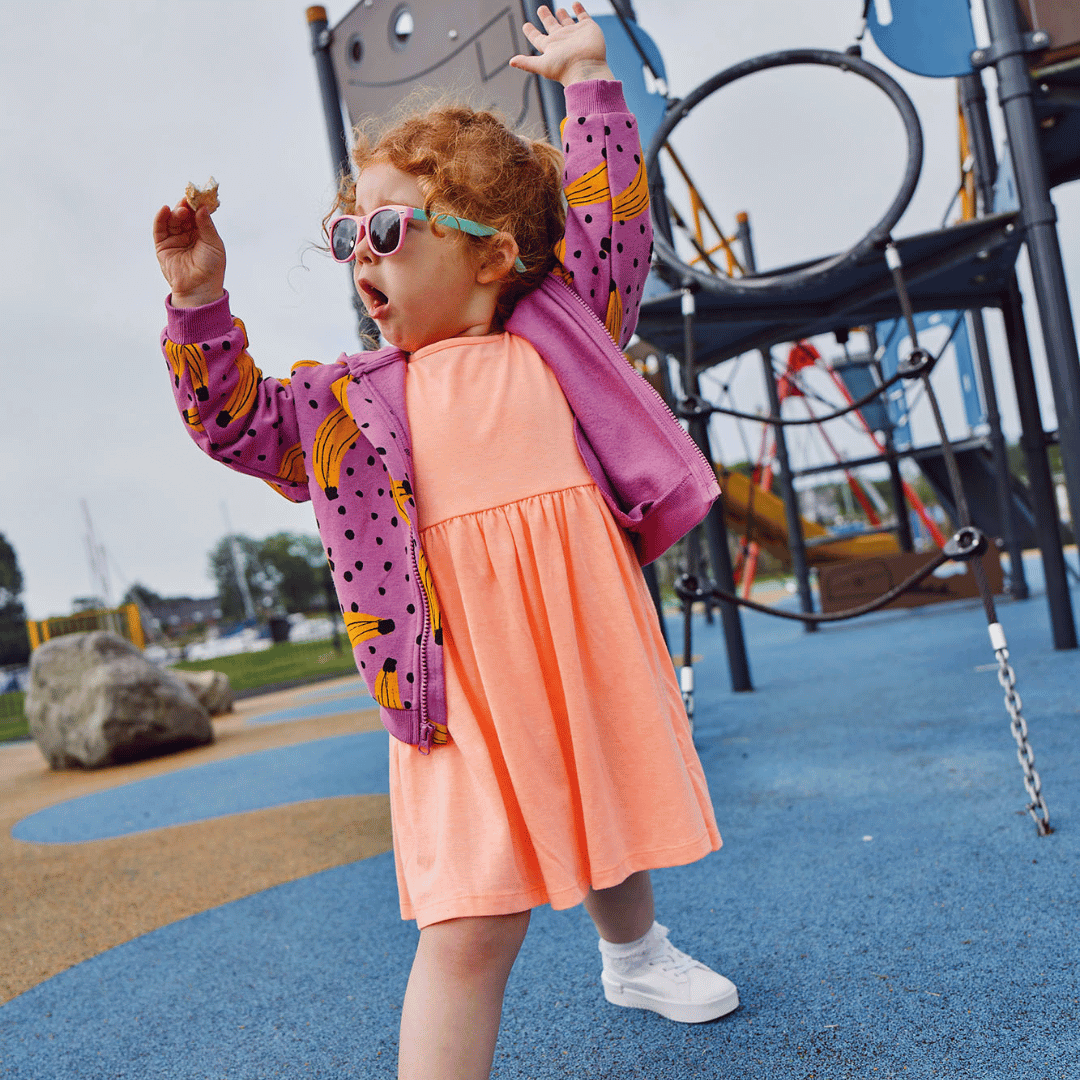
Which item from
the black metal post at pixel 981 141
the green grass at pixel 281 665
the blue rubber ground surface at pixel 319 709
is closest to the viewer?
the black metal post at pixel 981 141

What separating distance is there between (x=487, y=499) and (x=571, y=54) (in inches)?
23.3

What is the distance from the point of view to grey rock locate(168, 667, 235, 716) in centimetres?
736

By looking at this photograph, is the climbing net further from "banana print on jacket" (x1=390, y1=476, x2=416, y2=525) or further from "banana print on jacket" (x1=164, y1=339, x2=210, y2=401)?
"banana print on jacket" (x1=164, y1=339, x2=210, y2=401)

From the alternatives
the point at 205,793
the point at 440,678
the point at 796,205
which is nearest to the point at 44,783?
the point at 205,793

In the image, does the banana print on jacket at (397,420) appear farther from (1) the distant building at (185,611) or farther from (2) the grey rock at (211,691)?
(1) the distant building at (185,611)

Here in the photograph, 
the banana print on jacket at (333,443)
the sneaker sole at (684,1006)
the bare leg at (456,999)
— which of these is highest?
the banana print on jacket at (333,443)

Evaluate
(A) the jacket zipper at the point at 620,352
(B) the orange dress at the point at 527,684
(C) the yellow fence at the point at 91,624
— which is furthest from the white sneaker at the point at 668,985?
(C) the yellow fence at the point at 91,624

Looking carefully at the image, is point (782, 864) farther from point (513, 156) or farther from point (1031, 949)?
point (513, 156)

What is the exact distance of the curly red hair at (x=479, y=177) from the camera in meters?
1.01

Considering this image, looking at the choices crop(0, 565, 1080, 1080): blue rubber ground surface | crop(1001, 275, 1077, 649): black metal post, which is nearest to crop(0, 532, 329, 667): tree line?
crop(1001, 275, 1077, 649): black metal post

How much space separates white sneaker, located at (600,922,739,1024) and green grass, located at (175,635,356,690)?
8.96 m

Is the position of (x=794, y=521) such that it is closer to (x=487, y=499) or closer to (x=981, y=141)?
(x=981, y=141)

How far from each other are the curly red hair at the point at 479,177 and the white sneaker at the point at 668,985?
849 mm

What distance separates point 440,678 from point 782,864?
3.36 ft
